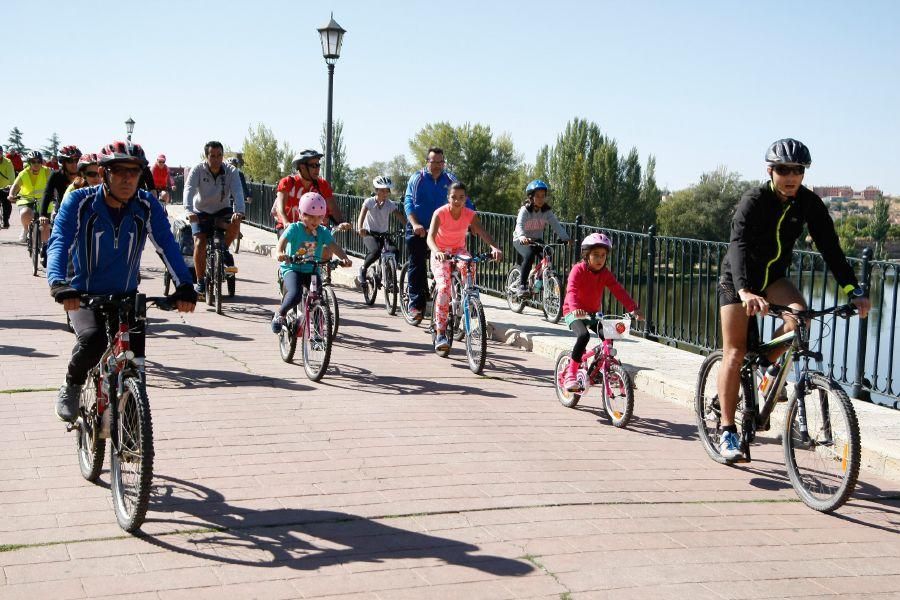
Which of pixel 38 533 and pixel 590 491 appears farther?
pixel 590 491

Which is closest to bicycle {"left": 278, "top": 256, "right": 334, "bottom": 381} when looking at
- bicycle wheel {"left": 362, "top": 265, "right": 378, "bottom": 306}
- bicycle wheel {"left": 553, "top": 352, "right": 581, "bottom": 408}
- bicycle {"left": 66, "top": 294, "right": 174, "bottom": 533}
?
bicycle wheel {"left": 553, "top": 352, "right": 581, "bottom": 408}

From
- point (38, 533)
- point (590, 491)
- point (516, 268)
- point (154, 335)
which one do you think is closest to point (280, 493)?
point (38, 533)

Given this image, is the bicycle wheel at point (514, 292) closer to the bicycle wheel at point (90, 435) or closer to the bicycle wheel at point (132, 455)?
the bicycle wheel at point (90, 435)

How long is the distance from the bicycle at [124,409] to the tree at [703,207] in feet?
346

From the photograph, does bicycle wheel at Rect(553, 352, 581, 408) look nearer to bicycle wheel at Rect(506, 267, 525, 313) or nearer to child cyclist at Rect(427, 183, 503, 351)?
child cyclist at Rect(427, 183, 503, 351)

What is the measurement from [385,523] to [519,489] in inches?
40.1

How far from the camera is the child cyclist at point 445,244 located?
1060 centimetres

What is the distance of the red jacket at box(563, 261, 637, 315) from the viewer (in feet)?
27.5

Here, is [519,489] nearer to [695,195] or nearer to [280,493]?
[280,493]

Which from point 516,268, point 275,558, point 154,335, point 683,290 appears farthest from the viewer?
point 516,268

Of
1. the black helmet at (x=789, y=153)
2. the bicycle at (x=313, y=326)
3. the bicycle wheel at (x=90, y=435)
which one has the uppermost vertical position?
the black helmet at (x=789, y=153)

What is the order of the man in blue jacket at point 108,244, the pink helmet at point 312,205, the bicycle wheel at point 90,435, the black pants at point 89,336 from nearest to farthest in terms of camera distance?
the man in blue jacket at point 108,244, the black pants at point 89,336, the bicycle wheel at point 90,435, the pink helmet at point 312,205

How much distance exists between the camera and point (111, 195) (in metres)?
5.52

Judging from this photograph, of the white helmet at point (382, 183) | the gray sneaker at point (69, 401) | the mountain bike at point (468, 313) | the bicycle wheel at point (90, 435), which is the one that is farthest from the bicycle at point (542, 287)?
the gray sneaker at point (69, 401)
